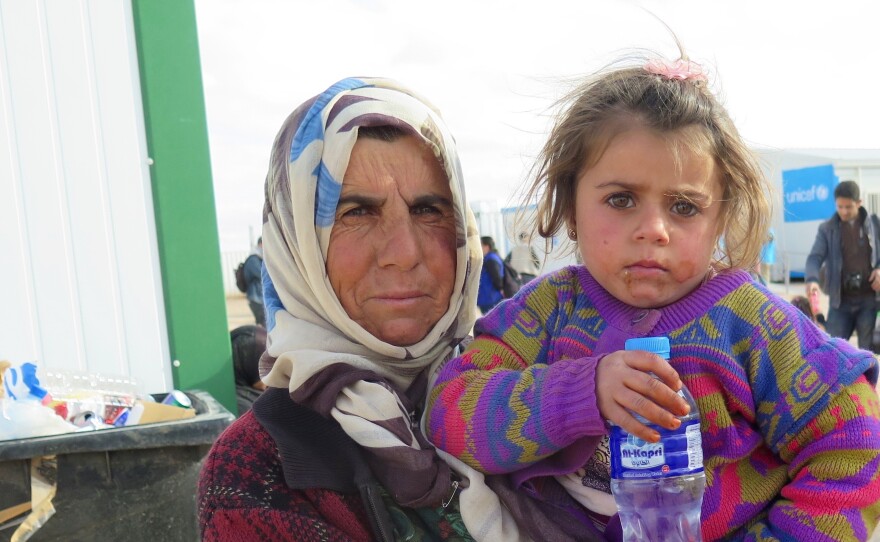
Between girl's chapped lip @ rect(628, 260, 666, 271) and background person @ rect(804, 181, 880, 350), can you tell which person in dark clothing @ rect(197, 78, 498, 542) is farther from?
background person @ rect(804, 181, 880, 350)

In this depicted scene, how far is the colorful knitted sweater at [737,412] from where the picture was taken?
1470 millimetres

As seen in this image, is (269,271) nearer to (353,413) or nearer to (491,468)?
(353,413)

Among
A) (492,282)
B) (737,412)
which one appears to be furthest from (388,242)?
(492,282)

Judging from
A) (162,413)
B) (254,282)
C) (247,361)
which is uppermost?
(162,413)

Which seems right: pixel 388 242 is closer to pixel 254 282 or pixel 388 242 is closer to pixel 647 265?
pixel 647 265

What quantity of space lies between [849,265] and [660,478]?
8031mm

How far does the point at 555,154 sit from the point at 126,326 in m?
3.20

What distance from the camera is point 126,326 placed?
4289mm

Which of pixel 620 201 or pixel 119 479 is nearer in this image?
pixel 620 201

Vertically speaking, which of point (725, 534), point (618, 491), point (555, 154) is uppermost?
point (555, 154)

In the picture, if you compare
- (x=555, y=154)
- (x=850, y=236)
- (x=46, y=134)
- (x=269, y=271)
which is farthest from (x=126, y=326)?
(x=850, y=236)

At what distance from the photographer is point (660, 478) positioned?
140 cm

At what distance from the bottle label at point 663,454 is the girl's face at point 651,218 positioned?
0.34 meters

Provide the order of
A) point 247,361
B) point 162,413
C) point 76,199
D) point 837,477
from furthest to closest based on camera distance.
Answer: point 247,361 → point 76,199 → point 162,413 → point 837,477
